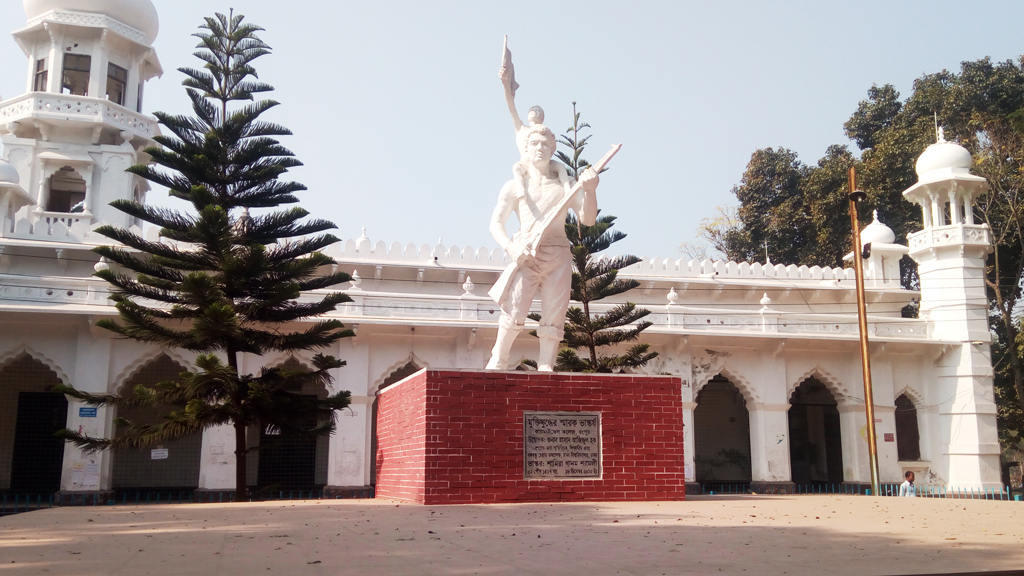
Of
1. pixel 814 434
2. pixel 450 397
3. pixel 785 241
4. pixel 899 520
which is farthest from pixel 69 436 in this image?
pixel 785 241

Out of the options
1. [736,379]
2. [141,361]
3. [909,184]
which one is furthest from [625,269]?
[909,184]

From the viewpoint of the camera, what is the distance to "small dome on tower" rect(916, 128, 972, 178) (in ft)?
59.3

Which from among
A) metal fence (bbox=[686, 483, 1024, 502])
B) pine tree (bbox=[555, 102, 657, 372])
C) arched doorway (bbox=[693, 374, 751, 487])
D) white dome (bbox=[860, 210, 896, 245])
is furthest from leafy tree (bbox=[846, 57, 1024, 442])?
pine tree (bbox=[555, 102, 657, 372])

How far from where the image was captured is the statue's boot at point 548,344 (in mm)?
7543

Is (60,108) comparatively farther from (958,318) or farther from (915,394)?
(958,318)

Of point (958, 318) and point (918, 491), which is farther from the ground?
point (958, 318)

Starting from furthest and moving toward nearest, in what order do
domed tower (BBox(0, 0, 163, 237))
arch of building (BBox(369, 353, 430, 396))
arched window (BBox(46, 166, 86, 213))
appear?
1. arched window (BBox(46, 166, 86, 213))
2. domed tower (BBox(0, 0, 163, 237))
3. arch of building (BBox(369, 353, 430, 396))

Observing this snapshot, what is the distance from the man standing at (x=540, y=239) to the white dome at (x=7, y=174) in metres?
13.2

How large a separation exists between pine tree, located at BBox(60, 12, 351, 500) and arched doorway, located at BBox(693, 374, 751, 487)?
9.55m

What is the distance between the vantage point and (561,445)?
7.25 m

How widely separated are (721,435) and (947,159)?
7642mm

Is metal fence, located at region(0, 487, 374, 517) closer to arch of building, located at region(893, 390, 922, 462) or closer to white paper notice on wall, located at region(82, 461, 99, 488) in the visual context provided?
white paper notice on wall, located at region(82, 461, 99, 488)

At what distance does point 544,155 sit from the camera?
7.58 m

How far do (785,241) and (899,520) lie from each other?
Result: 75.1ft
